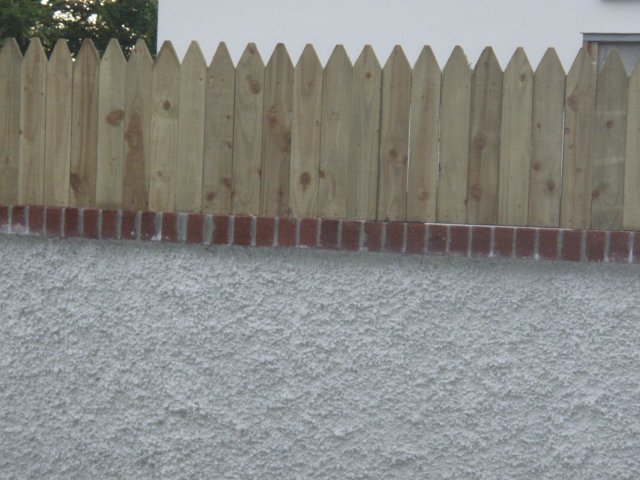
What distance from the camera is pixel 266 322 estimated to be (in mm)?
4637

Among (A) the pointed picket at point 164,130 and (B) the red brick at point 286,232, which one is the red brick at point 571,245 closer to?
(B) the red brick at point 286,232

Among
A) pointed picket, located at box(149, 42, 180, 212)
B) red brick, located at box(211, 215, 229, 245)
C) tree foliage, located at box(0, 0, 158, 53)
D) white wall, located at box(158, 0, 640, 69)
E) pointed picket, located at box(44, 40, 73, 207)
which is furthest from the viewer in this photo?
tree foliage, located at box(0, 0, 158, 53)

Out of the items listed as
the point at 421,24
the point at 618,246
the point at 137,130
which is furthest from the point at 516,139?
the point at 421,24

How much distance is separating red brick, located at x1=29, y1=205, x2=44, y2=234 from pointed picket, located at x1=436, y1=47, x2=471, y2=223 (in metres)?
1.67

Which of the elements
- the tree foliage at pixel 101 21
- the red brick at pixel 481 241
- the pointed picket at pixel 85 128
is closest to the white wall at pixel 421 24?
the pointed picket at pixel 85 128

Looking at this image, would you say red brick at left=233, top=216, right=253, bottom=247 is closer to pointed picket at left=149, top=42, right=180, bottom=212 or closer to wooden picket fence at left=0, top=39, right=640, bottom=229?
wooden picket fence at left=0, top=39, right=640, bottom=229

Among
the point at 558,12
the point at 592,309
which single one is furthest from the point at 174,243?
the point at 558,12

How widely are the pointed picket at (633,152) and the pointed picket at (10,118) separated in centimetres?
256

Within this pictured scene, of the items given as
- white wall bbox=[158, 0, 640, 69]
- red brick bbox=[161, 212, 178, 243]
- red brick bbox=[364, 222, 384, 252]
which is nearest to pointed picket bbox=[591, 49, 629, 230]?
red brick bbox=[364, 222, 384, 252]

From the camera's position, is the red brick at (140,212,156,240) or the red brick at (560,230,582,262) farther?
the red brick at (140,212,156,240)

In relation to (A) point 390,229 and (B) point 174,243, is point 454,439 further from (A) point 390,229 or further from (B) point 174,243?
(B) point 174,243

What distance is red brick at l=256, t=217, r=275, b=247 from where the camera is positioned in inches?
182

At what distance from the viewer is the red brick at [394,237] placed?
14.9 ft

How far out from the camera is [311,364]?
15.1 ft
